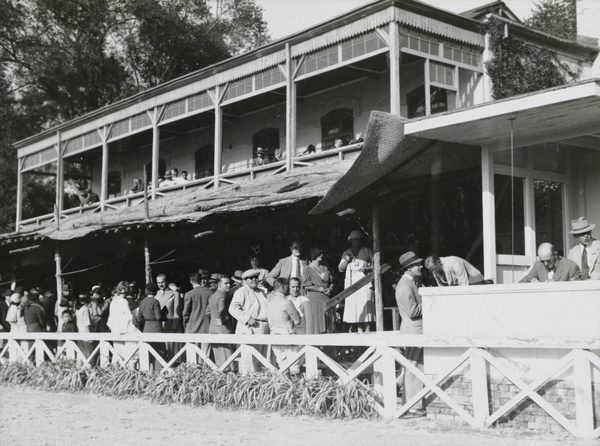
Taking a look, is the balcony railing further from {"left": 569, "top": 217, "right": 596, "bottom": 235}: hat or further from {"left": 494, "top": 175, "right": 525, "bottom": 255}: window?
{"left": 569, "top": 217, "right": 596, "bottom": 235}: hat

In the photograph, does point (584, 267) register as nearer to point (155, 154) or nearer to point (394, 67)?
point (394, 67)

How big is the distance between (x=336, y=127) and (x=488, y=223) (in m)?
10.9

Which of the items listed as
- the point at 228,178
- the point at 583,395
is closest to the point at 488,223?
the point at 583,395

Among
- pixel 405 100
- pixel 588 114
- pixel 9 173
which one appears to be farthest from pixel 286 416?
pixel 9 173

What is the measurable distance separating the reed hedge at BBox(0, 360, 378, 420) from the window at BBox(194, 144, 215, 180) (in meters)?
12.0

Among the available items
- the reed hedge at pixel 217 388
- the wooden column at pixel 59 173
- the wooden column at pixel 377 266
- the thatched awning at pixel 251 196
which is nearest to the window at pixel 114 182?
the wooden column at pixel 59 173

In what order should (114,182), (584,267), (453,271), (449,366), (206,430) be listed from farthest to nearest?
(114,182) < (453,271) < (584,267) < (206,430) < (449,366)

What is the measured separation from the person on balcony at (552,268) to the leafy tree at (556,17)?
21.0 metres

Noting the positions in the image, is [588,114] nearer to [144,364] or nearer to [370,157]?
[370,157]

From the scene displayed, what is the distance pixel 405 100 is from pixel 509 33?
281cm

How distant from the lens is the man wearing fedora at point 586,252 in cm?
993

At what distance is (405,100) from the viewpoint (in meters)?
19.0

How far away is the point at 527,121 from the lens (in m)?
9.94

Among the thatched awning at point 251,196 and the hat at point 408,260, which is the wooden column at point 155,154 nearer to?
the thatched awning at point 251,196
